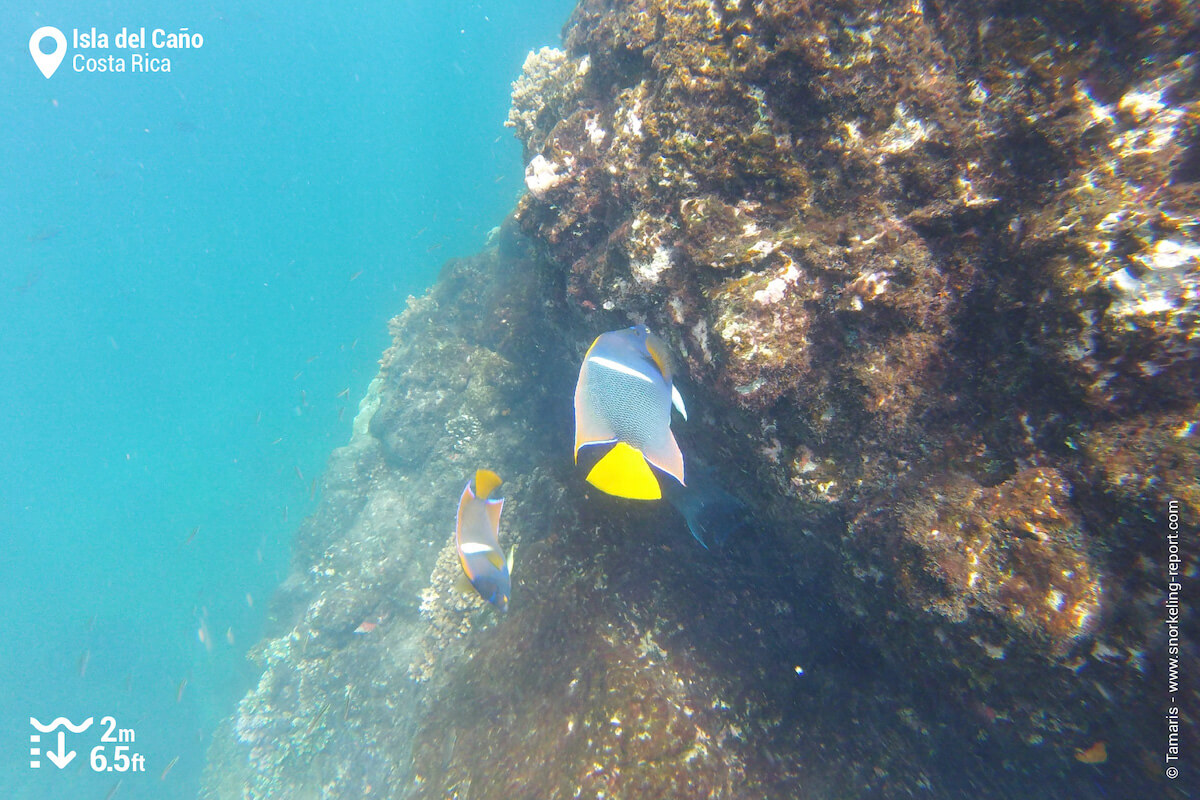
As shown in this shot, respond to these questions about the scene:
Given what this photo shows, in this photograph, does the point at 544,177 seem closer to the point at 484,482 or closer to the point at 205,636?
the point at 484,482

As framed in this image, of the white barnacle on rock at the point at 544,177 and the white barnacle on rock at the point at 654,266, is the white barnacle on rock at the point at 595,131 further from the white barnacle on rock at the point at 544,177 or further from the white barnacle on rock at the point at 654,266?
the white barnacle on rock at the point at 654,266

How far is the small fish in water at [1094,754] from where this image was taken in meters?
1.99

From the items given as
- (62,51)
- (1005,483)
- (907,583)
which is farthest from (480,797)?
(62,51)

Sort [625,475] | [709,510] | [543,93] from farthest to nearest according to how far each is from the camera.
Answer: [543,93], [709,510], [625,475]

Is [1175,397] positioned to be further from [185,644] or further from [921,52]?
[185,644]

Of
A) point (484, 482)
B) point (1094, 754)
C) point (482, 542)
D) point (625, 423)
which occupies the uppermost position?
point (625, 423)

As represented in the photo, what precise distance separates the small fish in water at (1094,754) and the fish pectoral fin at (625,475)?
99.2 inches

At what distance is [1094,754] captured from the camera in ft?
6.70

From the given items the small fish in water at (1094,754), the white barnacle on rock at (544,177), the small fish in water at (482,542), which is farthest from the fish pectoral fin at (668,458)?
the white barnacle on rock at (544,177)

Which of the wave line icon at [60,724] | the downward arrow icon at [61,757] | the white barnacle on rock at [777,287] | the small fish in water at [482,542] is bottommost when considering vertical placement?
the downward arrow icon at [61,757]

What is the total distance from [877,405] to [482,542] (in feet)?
7.82

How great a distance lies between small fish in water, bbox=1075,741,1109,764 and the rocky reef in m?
0.03

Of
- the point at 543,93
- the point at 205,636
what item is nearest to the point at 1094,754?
the point at 543,93

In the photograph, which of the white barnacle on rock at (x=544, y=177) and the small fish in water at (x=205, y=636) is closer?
the white barnacle on rock at (x=544, y=177)
